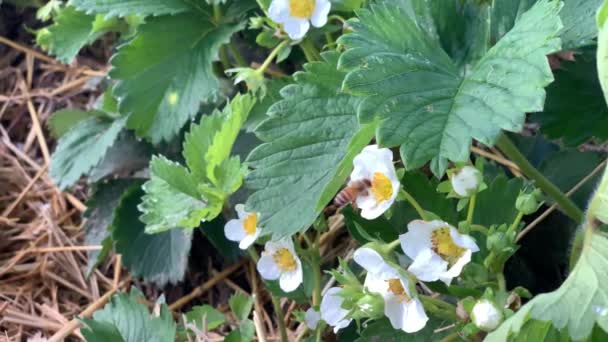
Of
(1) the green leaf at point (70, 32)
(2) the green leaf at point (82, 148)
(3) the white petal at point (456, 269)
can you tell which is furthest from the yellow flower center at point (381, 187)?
(1) the green leaf at point (70, 32)

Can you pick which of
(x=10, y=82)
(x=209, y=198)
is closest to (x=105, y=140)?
(x=209, y=198)

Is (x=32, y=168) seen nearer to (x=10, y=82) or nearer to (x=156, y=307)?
(x=10, y=82)

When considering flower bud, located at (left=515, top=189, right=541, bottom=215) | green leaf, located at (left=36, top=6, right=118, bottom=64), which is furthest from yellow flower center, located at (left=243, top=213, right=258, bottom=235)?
green leaf, located at (left=36, top=6, right=118, bottom=64)

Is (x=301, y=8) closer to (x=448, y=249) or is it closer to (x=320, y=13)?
(x=320, y=13)

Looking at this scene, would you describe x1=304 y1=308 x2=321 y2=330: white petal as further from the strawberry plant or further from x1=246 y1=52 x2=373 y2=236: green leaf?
x1=246 y1=52 x2=373 y2=236: green leaf

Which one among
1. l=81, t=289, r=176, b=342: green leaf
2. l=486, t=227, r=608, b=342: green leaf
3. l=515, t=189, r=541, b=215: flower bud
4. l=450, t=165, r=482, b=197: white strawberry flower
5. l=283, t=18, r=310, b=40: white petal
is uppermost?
l=283, t=18, r=310, b=40: white petal
